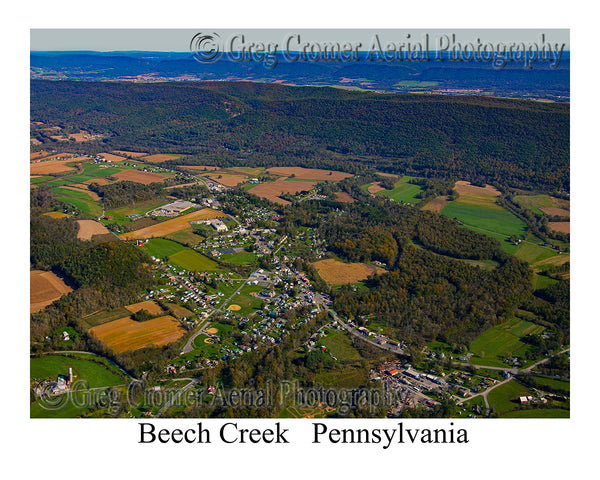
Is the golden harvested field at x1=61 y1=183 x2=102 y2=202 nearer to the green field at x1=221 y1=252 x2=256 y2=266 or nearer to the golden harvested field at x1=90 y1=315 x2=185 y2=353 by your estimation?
the green field at x1=221 y1=252 x2=256 y2=266

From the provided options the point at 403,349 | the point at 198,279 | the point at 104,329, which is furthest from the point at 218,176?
the point at 403,349

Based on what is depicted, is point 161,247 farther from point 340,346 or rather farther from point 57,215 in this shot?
point 340,346

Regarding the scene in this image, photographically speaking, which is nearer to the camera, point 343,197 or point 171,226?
point 171,226

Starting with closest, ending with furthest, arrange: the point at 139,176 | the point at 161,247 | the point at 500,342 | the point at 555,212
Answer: the point at 500,342
the point at 161,247
the point at 555,212
the point at 139,176

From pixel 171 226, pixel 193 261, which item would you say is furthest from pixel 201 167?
pixel 193 261

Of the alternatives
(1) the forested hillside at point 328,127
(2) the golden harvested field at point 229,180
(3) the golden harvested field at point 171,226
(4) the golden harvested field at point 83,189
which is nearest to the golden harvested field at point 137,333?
(3) the golden harvested field at point 171,226

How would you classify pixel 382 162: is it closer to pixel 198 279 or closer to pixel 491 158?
pixel 491 158
